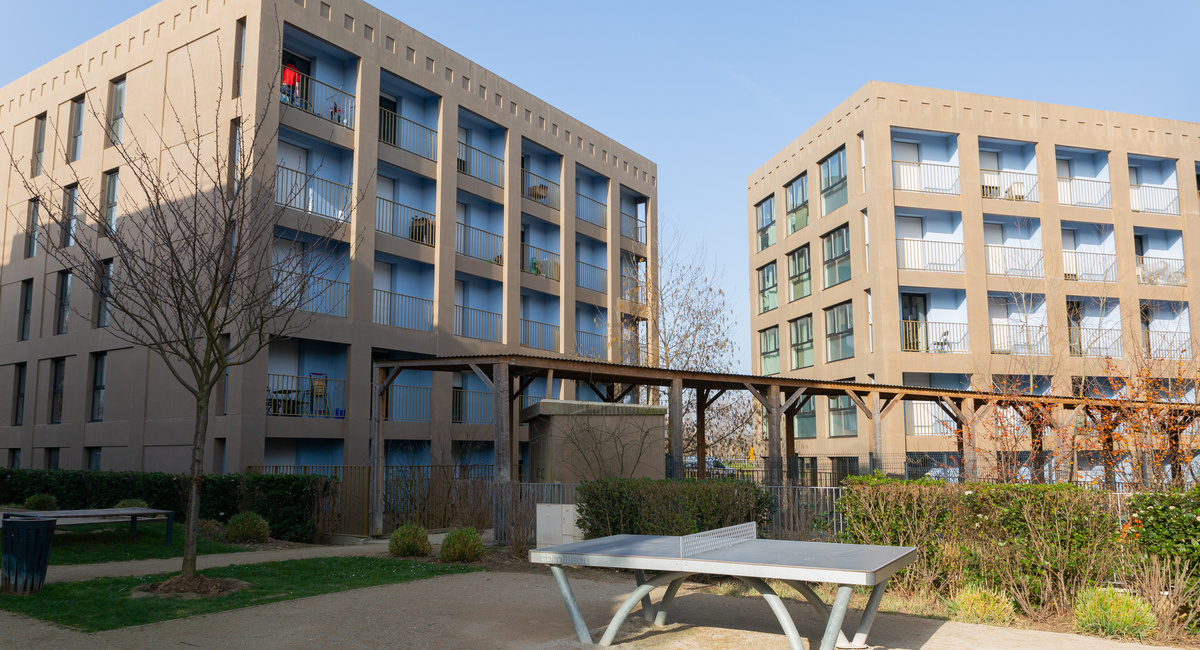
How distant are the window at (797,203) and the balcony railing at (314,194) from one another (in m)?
18.8

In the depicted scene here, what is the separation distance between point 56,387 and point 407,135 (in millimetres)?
12916

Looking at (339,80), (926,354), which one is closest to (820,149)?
(926,354)

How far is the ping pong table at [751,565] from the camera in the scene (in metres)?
6.30

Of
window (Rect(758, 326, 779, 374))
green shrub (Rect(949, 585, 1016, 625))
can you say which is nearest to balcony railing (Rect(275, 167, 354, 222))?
green shrub (Rect(949, 585, 1016, 625))

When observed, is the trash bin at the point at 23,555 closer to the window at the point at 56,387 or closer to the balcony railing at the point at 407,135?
the balcony railing at the point at 407,135

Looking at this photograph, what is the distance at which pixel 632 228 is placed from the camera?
37406 millimetres

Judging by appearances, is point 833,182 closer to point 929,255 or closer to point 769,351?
point 929,255

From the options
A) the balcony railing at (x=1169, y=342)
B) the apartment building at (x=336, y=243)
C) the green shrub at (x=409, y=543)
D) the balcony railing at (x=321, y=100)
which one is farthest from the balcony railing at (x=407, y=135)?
the balcony railing at (x=1169, y=342)

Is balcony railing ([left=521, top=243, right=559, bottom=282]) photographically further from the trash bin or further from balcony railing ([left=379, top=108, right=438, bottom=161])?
the trash bin

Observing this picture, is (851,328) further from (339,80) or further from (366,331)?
(339,80)

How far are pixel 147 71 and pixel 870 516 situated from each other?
22761 millimetres

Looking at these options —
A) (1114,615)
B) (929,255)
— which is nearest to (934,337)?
(929,255)

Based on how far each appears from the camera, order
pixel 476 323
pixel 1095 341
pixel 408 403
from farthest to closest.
A: pixel 1095 341
pixel 476 323
pixel 408 403

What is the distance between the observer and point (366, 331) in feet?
77.0
